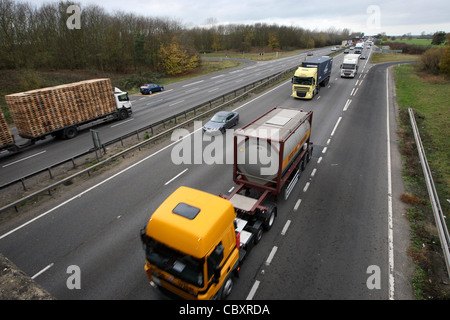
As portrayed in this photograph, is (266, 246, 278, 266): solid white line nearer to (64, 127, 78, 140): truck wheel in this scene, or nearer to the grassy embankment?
(64, 127, 78, 140): truck wheel

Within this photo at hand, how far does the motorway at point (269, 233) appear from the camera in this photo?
860 centimetres

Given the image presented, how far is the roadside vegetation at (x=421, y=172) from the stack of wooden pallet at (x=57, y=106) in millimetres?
25085

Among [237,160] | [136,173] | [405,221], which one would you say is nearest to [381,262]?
[405,221]

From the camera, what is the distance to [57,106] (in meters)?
21.4

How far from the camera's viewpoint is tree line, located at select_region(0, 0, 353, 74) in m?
42.2

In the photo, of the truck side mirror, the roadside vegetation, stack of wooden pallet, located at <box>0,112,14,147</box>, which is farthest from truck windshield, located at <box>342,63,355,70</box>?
stack of wooden pallet, located at <box>0,112,14,147</box>

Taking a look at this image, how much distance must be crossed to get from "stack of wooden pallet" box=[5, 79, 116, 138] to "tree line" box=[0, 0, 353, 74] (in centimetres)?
2858

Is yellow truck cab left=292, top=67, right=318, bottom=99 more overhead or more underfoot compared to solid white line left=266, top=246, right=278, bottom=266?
more overhead

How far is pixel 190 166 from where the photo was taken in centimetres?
1639

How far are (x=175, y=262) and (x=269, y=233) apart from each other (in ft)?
17.0

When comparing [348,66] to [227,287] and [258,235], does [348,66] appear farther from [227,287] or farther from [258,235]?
[227,287]

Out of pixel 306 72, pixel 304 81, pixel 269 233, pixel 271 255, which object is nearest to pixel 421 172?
pixel 269 233
